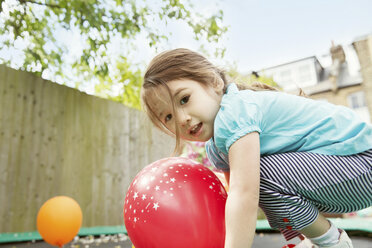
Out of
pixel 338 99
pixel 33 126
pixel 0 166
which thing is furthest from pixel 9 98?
pixel 338 99

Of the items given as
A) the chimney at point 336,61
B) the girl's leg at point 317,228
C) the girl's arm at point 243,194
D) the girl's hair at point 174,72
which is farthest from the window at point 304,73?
the girl's arm at point 243,194

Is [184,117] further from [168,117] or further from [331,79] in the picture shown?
[331,79]

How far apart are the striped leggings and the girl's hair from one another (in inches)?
16.2

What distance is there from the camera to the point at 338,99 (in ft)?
48.3

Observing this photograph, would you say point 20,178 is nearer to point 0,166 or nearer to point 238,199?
point 0,166

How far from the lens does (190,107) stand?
49.5 inches

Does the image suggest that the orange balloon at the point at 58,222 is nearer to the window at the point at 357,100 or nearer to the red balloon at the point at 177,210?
the red balloon at the point at 177,210

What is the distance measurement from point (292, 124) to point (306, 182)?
25 centimetres

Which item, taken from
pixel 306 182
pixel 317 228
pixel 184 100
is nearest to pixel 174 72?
pixel 184 100

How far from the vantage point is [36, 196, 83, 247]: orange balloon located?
2123 millimetres

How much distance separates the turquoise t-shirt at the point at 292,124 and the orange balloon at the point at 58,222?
1.49 meters

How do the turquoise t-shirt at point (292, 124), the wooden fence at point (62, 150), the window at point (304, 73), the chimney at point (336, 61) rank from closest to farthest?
the turquoise t-shirt at point (292, 124), the wooden fence at point (62, 150), the chimney at point (336, 61), the window at point (304, 73)

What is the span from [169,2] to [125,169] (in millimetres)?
2352

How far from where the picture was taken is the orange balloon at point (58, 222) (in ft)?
6.97
